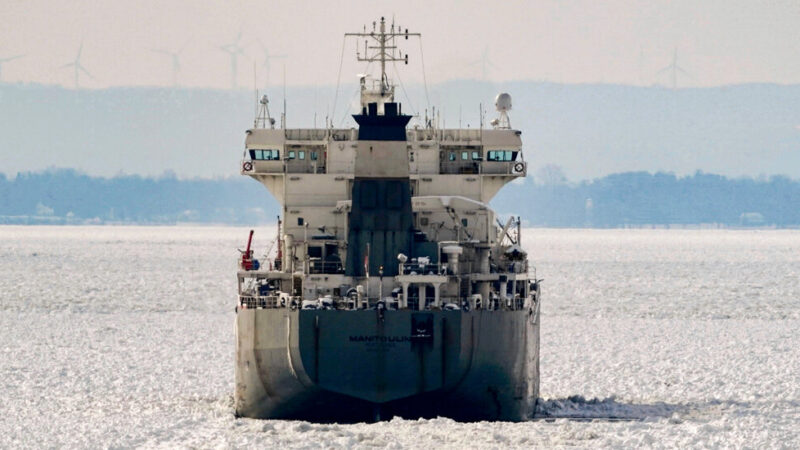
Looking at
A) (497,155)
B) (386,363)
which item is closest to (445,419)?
(386,363)

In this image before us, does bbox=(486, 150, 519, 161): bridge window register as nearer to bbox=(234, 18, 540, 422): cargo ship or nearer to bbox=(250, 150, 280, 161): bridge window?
bbox=(234, 18, 540, 422): cargo ship

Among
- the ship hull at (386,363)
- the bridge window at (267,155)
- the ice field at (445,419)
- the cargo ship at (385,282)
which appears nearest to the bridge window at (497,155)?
the cargo ship at (385,282)

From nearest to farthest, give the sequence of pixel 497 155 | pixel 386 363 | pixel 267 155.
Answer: pixel 386 363, pixel 267 155, pixel 497 155

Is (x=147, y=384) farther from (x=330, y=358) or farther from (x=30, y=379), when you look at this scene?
(x=330, y=358)

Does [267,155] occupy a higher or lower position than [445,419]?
higher

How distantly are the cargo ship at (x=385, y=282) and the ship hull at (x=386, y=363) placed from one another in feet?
0.11

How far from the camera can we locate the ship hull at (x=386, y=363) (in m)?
37.1

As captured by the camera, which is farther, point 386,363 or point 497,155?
point 497,155

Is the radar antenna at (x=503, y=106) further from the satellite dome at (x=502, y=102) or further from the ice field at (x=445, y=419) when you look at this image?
the ice field at (x=445, y=419)

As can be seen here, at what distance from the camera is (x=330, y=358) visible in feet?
122

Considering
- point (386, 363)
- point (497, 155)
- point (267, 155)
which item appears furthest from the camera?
point (497, 155)

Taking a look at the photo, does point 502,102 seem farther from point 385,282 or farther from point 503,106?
point 385,282

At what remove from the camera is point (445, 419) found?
1468 inches

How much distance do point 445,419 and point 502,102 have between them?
13454mm
